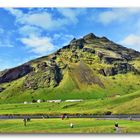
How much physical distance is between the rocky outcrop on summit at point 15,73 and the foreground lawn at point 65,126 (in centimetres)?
234

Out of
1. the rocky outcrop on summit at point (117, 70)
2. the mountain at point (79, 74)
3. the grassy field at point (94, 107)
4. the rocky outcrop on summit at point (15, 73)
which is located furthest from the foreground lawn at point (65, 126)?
the rocky outcrop on summit at point (117, 70)

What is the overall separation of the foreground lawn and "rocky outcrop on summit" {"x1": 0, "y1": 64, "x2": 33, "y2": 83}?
2342mm

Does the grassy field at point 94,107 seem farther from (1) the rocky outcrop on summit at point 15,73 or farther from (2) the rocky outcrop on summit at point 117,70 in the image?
(2) the rocky outcrop on summit at point 117,70

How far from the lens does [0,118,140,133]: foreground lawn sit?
28375mm

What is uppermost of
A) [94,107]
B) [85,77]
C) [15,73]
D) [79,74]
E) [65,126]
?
[79,74]

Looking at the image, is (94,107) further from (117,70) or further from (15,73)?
(15,73)

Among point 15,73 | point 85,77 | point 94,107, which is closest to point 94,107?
point 94,107

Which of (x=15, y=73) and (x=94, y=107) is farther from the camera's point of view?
(x=94, y=107)

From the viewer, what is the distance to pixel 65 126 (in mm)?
29312

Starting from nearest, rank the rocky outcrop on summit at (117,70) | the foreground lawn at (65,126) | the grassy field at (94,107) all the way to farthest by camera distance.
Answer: the foreground lawn at (65,126) < the grassy field at (94,107) < the rocky outcrop on summit at (117,70)

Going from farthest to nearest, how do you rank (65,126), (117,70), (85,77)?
(117,70) → (85,77) → (65,126)

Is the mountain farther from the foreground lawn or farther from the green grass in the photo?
the foreground lawn

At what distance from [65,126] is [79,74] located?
6.96 m

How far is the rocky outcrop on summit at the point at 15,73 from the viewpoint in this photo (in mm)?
30516
